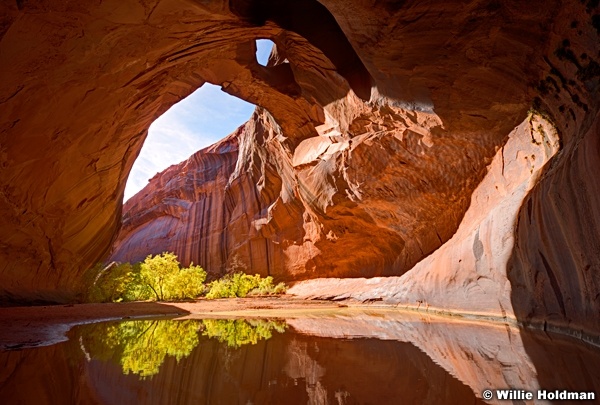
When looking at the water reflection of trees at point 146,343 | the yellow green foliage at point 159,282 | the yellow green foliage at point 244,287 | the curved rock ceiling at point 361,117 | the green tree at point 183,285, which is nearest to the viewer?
the water reflection of trees at point 146,343

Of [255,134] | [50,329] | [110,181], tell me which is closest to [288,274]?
[255,134]

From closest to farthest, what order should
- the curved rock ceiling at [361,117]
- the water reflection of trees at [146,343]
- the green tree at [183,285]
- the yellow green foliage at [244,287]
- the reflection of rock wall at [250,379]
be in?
the reflection of rock wall at [250,379] → the water reflection of trees at [146,343] → the curved rock ceiling at [361,117] → the green tree at [183,285] → the yellow green foliage at [244,287]

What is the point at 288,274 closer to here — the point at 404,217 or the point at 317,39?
the point at 404,217

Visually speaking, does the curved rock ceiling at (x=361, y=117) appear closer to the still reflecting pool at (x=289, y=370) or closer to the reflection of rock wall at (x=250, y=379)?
the still reflecting pool at (x=289, y=370)

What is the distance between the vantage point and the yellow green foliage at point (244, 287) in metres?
23.0

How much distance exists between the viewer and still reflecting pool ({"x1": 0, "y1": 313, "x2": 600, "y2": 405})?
8.23 ft

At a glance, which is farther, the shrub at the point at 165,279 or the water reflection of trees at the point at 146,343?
the shrub at the point at 165,279

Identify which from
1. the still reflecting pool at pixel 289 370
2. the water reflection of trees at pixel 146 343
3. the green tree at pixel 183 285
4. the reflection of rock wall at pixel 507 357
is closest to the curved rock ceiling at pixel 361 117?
the reflection of rock wall at pixel 507 357

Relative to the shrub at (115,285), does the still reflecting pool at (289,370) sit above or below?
below

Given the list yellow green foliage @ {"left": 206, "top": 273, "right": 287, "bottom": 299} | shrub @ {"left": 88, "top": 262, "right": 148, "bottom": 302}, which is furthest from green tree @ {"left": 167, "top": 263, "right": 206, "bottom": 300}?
shrub @ {"left": 88, "top": 262, "right": 148, "bottom": 302}

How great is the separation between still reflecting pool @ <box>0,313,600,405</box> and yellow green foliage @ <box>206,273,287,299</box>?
722 inches

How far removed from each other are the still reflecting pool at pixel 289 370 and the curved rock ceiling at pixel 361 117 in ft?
6.47

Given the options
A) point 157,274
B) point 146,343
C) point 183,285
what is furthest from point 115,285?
point 146,343

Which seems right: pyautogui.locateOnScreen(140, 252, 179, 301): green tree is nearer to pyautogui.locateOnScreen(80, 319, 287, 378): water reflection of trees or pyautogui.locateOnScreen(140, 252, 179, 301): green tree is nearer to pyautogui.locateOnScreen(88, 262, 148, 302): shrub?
pyautogui.locateOnScreen(88, 262, 148, 302): shrub
